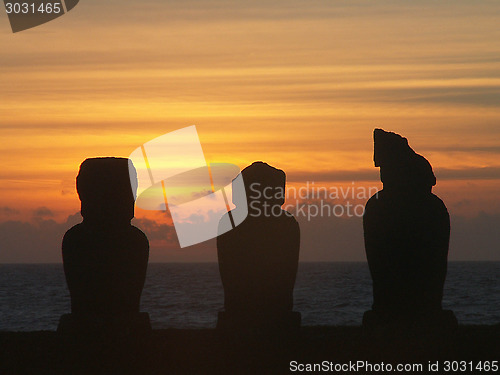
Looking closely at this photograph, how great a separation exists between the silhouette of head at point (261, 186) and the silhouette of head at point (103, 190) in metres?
1.97

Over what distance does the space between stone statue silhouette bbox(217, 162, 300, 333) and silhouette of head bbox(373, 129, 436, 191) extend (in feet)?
6.24

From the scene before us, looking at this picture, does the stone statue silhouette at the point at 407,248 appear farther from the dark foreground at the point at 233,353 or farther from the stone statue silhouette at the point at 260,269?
the stone statue silhouette at the point at 260,269

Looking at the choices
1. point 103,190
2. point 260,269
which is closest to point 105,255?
point 103,190

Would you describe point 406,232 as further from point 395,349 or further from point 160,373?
point 160,373

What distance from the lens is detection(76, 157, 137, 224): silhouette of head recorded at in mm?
14328

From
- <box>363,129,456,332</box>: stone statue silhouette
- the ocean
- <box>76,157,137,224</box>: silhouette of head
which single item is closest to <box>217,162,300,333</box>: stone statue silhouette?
<box>363,129,456,332</box>: stone statue silhouette

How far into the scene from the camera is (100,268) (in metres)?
14.2

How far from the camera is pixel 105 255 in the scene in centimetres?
1418

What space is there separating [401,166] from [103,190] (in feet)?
16.9

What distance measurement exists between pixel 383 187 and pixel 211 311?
4542cm

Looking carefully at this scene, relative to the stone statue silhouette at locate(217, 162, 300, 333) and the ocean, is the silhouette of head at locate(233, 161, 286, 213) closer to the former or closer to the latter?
the stone statue silhouette at locate(217, 162, 300, 333)

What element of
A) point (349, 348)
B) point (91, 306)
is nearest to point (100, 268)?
point (91, 306)

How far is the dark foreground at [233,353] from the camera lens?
12.4 metres

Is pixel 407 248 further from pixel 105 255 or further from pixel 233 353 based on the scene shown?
pixel 105 255
